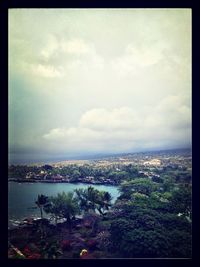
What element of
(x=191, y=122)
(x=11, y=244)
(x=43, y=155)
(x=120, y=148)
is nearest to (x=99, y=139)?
(x=120, y=148)

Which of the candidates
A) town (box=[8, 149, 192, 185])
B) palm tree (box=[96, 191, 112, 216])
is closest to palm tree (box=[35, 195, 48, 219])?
town (box=[8, 149, 192, 185])

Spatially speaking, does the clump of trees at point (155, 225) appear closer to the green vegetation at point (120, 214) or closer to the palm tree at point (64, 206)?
the green vegetation at point (120, 214)

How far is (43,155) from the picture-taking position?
2.97 metres

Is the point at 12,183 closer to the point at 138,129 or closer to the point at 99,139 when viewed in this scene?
the point at 99,139

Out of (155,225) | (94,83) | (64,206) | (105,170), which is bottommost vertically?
(155,225)

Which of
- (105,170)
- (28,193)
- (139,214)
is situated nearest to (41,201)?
(28,193)

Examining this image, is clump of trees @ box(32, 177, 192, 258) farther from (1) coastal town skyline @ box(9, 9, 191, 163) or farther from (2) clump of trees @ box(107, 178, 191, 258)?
(1) coastal town skyline @ box(9, 9, 191, 163)

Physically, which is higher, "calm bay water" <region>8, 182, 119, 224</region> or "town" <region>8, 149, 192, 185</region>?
"town" <region>8, 149, 192, 185</region>

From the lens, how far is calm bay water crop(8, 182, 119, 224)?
295cm

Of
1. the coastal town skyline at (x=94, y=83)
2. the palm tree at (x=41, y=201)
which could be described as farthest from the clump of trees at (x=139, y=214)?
the coastal town skyline at (x=94, y=83)

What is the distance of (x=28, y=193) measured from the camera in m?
2.96

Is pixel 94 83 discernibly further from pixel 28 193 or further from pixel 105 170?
pixel 28 193
